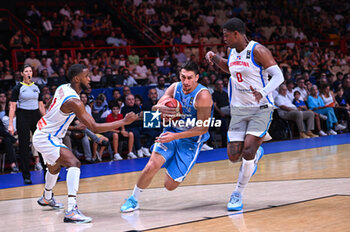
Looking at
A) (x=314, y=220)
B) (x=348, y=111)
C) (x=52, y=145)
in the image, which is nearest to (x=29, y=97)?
(x=52, y=145)

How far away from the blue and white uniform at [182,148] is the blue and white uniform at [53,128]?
1028 mm

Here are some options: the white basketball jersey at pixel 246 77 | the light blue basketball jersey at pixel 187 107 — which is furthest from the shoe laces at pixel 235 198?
the white basketball jersey at pixel 246 77

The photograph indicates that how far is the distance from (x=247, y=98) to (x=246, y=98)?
1 centimetres

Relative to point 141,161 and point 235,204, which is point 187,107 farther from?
point 141,161

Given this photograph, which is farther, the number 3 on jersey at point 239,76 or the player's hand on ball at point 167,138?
the number 3 on jersey at point 239,76

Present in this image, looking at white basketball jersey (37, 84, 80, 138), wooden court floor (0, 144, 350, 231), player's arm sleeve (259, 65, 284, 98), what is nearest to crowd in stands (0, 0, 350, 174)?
wooden court floor (0, 144, 350, 231)

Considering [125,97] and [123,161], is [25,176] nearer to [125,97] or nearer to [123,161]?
[123,161]

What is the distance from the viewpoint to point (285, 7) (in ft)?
71.5

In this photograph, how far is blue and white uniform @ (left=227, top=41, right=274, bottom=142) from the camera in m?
5.78

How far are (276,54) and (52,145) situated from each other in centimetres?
1187

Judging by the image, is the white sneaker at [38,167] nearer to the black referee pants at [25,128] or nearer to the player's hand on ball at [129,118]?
the black referee pants at [25,128]

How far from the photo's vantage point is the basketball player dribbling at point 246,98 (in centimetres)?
572

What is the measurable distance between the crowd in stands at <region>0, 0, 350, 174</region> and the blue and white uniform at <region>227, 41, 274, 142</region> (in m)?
4.35

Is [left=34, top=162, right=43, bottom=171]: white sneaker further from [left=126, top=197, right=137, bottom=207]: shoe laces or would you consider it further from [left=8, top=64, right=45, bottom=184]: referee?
[left=126, top=197, right=137, bottom=207]: shoe laces
